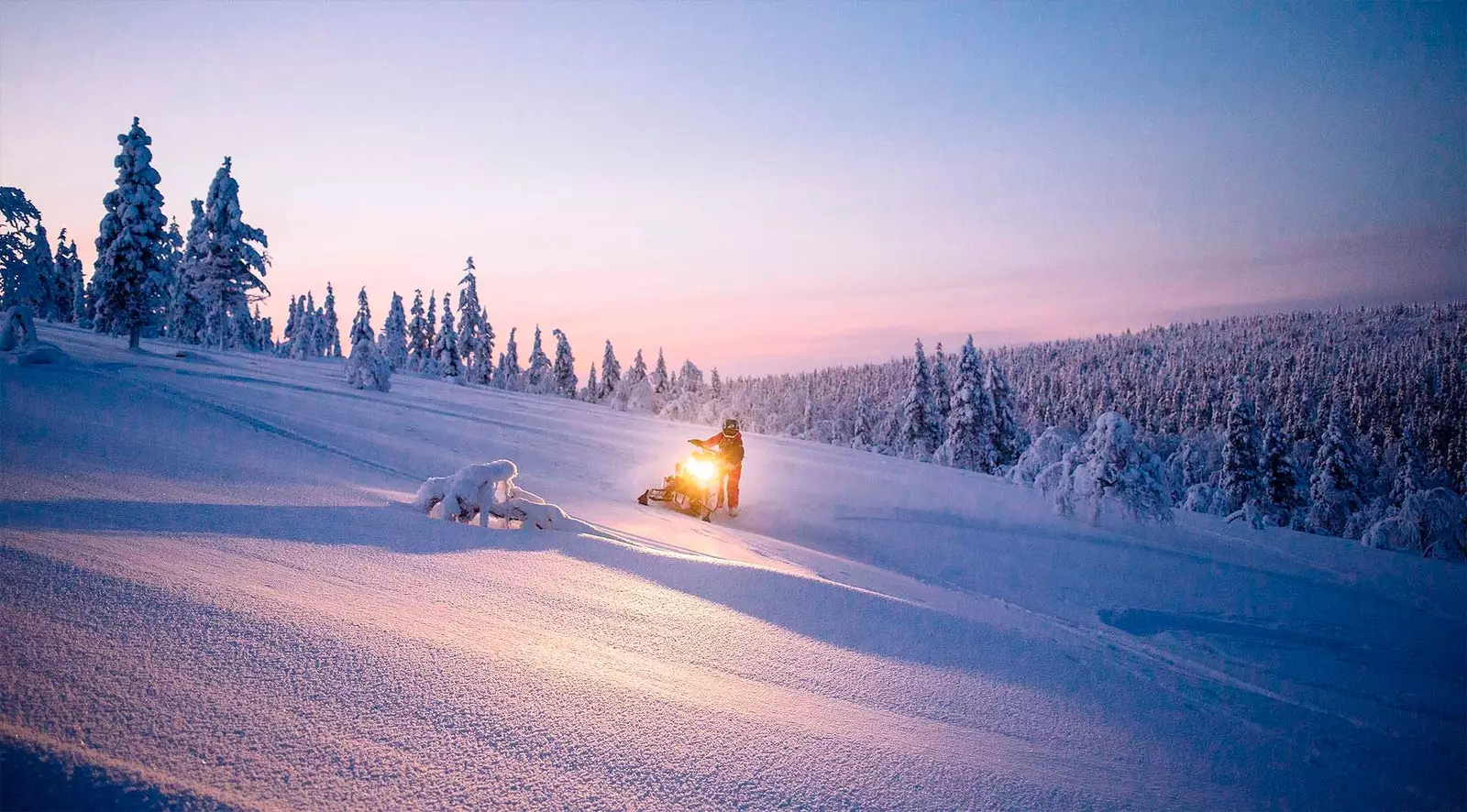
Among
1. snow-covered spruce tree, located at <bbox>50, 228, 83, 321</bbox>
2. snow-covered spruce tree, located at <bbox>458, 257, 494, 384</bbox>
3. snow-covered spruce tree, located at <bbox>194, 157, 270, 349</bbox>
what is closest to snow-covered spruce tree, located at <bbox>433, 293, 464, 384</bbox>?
snow-covered spruce tree, located at <bbox>458, 257, 494, 384</bbox>

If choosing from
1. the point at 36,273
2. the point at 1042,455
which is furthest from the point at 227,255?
the point at 1042,455

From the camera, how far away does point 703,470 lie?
1231 cm

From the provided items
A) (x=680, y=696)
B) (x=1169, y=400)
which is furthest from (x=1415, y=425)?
(x=680, y=696)

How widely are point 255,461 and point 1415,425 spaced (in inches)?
4839

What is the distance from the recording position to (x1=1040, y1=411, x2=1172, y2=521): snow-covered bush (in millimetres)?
13750

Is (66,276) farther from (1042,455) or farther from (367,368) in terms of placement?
(1042,455)

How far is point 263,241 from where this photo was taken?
1471 inches

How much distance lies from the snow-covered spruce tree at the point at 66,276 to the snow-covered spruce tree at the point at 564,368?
52.5 meters

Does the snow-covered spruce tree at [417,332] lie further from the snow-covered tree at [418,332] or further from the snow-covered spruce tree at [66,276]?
the snow-covered spruce tree at [66,276]

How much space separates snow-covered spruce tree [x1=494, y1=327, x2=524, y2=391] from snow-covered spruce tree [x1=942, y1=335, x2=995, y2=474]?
71.5 meters

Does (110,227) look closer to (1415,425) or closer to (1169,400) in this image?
(1415,425)

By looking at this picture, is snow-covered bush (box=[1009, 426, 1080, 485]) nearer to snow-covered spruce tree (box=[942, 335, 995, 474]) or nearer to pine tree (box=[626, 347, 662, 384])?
snow-covered spruce tree (box=[942, 335, 995, 474])

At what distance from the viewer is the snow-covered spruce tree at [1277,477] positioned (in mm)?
42062

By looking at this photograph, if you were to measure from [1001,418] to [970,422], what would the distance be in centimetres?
538
